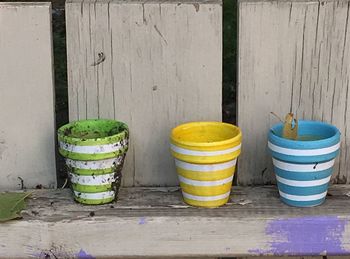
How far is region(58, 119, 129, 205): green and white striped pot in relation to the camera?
2.08 m

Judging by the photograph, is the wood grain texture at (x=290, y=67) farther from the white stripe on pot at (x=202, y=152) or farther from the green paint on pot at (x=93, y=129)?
the green paint on pot at (x=93, y=129)

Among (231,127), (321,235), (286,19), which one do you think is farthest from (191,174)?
(286,19)

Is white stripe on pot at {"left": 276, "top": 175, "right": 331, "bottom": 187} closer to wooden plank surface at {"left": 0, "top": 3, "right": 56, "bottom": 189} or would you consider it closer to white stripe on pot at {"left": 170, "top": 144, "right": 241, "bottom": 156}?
white stripe on pot at {"left": 170, "top": 144, "right": 241, "bottom": 156}

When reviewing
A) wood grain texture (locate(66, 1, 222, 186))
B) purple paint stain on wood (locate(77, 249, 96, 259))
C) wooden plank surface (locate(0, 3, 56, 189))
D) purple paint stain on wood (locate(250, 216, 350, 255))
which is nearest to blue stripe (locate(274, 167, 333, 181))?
purple paint stain on wood (locate(250, 216, 350, 255))

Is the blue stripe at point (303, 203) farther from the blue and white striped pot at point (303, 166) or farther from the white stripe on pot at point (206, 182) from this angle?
the white stripe on pot at point (206, 182)

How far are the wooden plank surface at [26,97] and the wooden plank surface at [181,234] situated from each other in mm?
234

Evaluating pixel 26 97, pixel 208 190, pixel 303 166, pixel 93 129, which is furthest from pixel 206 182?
pixel 26 97

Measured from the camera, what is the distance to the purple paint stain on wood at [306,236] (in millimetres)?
2070

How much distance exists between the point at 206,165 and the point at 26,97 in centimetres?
58

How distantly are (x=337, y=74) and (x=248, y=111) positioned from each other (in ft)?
0.93

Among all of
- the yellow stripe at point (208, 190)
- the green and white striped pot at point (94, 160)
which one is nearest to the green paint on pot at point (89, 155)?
the green and white striped pot at point (94, 160)

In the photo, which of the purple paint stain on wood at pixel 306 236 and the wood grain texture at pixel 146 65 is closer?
the purple paint stain on wood at pixel 306 236

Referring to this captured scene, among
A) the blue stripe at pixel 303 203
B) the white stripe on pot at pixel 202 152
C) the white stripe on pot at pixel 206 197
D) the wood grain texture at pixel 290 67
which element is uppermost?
the wood grain texture at pixel 290 67

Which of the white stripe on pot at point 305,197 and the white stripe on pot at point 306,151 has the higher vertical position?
the white stripe on pot at point 306,151
